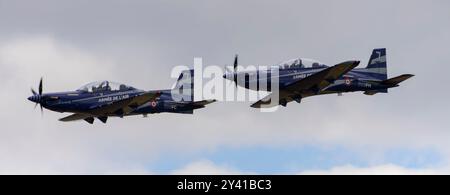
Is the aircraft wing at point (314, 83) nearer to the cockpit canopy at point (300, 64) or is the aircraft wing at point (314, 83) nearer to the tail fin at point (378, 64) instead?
the cockpit canopy at point (300, 64)

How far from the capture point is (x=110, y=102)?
74.1 metres

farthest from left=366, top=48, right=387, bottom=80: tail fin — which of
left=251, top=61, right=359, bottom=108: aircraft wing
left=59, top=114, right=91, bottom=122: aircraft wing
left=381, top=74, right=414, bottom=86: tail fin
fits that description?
left=59, top=114, right=91, bottom=122: aircraft wing

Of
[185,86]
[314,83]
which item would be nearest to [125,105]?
[185,86]

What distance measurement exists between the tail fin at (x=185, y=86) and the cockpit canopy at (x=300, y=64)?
29.5 ft

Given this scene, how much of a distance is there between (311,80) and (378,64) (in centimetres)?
726

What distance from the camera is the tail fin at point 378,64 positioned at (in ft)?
249

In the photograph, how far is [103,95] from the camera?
74375 millimetres

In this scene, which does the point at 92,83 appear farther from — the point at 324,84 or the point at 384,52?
the point at 384,52

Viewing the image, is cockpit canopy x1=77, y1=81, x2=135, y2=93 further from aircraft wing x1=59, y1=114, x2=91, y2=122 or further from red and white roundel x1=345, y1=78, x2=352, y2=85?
red and white roundel x1=345, y1=78, x2=352, y2=85

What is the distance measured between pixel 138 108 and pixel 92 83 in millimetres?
3883
